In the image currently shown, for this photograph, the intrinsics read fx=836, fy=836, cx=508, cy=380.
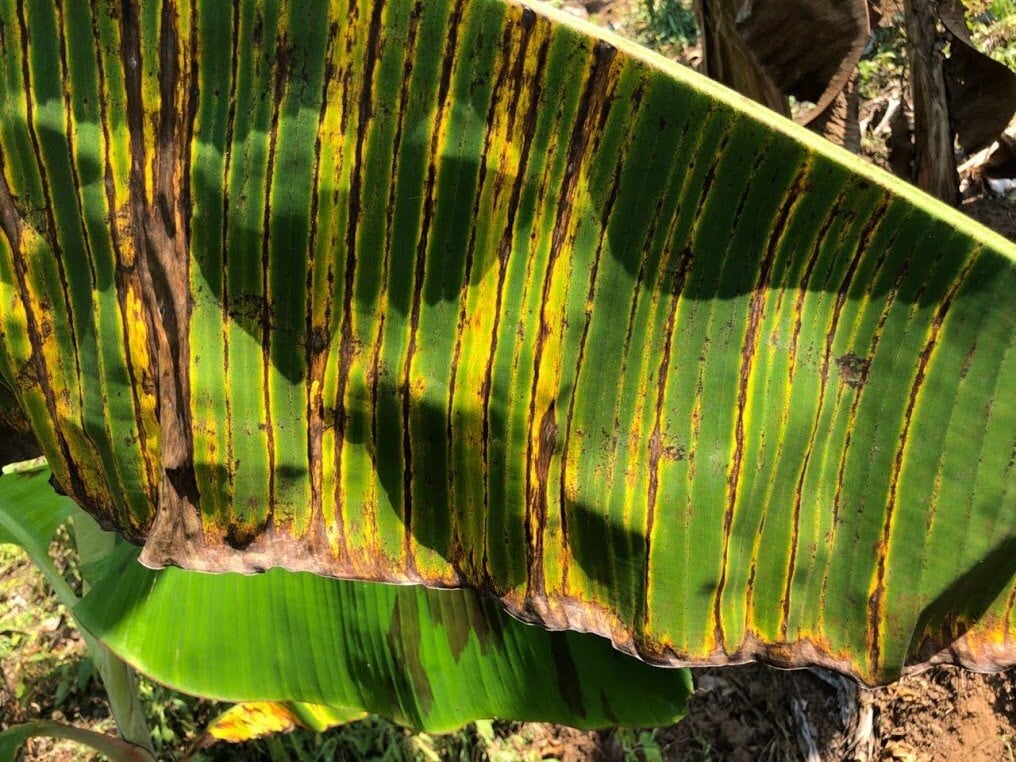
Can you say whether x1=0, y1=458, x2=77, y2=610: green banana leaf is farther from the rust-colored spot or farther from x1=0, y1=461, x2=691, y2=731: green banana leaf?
the rust-colored spot

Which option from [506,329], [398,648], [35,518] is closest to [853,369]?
[506,329]

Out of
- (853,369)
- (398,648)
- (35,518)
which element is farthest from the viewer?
(35,518)

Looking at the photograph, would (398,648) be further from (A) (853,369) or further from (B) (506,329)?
(A) (853,369)

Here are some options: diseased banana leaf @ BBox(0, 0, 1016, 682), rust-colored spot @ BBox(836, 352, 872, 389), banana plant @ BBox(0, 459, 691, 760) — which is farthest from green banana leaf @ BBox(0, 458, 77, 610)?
rust-colored spot @ BBox(836, 352, 872, 389)

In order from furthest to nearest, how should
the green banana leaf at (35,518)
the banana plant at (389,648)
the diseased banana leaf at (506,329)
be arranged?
the green banana leaf at (35,518) < the banana plant at (389,648) < the diseased banana leaf at (506,329)

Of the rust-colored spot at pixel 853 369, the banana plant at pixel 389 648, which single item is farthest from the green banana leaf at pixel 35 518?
the rust-colored spot at pixel 853 369

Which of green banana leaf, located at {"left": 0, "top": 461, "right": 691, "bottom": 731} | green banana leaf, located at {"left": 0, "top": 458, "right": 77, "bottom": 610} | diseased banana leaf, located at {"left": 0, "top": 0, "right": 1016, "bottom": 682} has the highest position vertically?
diseased banana leaf, located at {"left": 0, "top": 0, "right": 1016, "bottom": 682}

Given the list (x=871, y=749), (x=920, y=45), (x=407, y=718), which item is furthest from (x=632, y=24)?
(x=407, y=718)

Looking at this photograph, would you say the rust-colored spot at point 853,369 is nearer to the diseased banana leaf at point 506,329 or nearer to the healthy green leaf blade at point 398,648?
the diseased banana leaf at point 506,329

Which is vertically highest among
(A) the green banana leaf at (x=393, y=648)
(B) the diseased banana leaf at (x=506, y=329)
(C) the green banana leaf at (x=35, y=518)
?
(B) the diseased banana leaf at (x=506, y=329)
